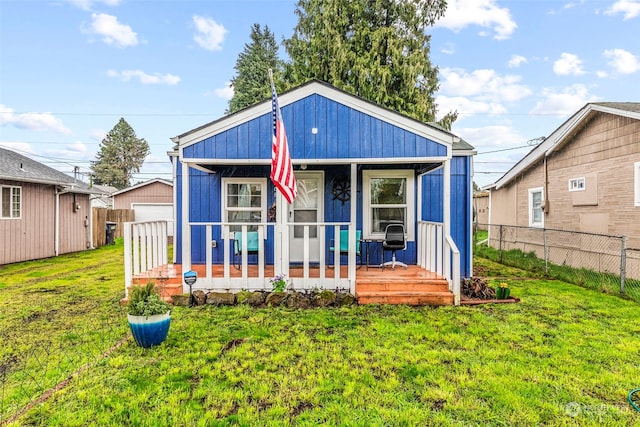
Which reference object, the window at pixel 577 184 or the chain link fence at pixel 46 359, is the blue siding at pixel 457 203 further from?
the chain link fence at pixel 46 359

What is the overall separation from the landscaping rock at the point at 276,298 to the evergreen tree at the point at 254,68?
20.1 meters

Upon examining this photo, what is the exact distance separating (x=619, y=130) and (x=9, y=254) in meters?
16.4

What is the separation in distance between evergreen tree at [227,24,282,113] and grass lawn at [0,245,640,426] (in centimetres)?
2117

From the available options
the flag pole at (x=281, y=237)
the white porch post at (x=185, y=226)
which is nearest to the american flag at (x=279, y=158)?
the flag pole at (x=281, y=237)

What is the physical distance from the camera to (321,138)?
5.75 meters

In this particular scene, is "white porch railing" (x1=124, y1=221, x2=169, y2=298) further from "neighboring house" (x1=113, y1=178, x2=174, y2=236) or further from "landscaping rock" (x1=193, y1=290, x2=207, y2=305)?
"neighboring house" (x1=113, y1=178, x2=174, y2=236)

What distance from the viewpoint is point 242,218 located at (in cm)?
712

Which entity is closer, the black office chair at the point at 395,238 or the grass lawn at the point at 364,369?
the grass lawn at the point at 364,369

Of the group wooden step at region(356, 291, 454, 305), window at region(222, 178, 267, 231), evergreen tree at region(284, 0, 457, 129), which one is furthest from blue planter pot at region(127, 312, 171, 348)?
evergreen tree at region(284, 0, 457, 129)

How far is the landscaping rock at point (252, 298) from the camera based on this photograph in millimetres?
5516

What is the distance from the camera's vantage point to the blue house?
5637 mm

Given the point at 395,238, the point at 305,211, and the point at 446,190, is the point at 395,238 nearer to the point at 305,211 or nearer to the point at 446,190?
the point at 446,190

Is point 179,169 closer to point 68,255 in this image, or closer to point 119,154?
point 68,255

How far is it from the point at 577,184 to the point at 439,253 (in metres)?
5.66
